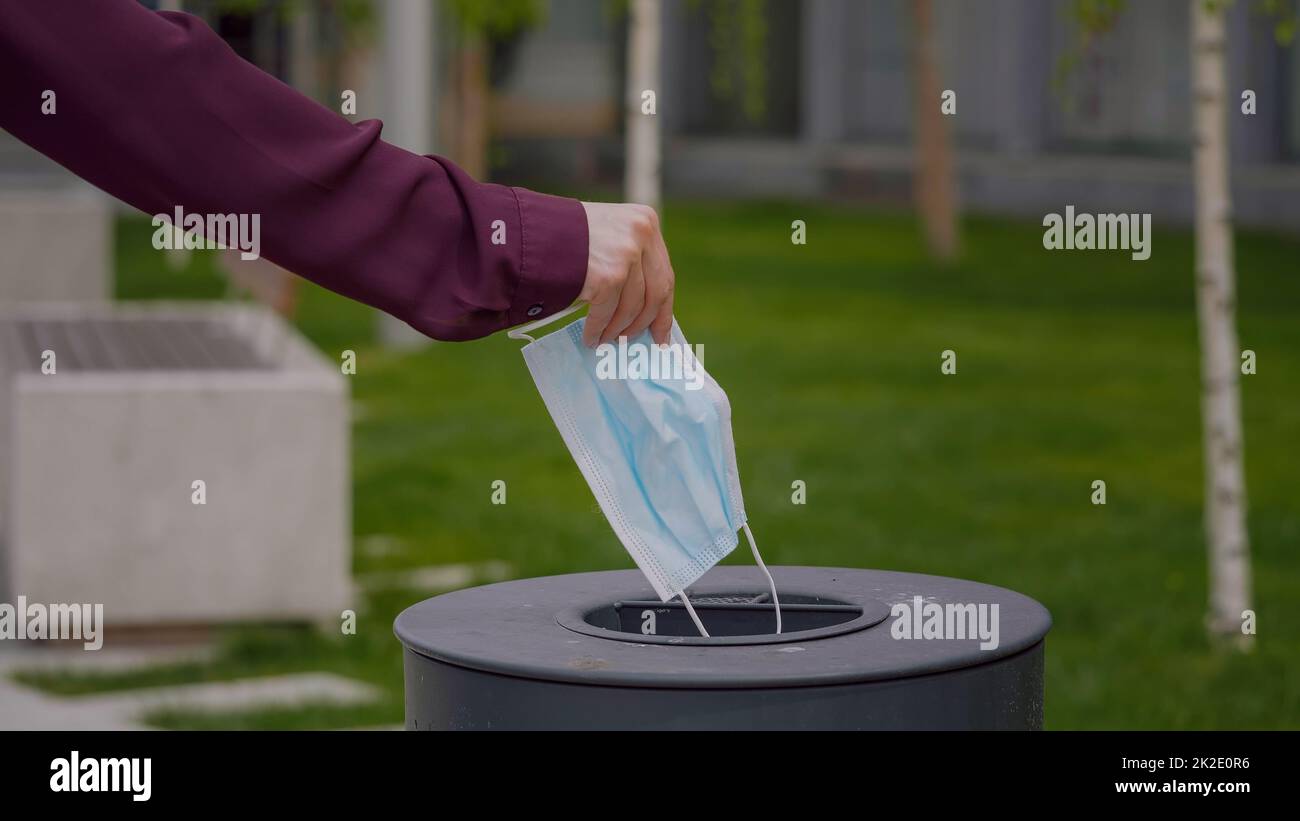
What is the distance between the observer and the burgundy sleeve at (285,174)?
7.19 ft

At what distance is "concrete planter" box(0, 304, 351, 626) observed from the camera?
6355 millimetres

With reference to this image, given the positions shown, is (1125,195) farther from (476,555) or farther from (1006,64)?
(476,555)

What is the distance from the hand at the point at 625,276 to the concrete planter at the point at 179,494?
4142 mm

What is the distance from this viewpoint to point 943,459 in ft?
31.4

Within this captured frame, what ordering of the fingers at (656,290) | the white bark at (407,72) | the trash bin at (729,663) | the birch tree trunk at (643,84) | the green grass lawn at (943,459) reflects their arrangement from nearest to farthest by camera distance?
the trash bin at (729,663) < the fingers at (656,290) < the green grass lawn at (943,459) < the birch tree trunk at (643,84) < the white bark at (407,72)

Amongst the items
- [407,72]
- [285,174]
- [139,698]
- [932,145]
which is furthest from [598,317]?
[932,145]

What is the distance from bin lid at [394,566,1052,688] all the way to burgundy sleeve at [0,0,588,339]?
16.7 inches

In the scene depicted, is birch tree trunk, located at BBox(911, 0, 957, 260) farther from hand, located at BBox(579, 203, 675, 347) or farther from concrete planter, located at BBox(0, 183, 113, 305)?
hand, located at BBox(579, 203, 675, 347)

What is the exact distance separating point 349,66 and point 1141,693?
13.9m

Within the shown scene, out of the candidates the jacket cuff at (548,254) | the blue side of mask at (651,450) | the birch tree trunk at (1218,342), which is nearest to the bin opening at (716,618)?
the blue side of mask at (651,450)

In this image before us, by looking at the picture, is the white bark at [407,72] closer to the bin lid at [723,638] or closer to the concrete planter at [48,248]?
the concrete planter at [48,248]

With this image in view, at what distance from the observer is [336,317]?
15898 mm
